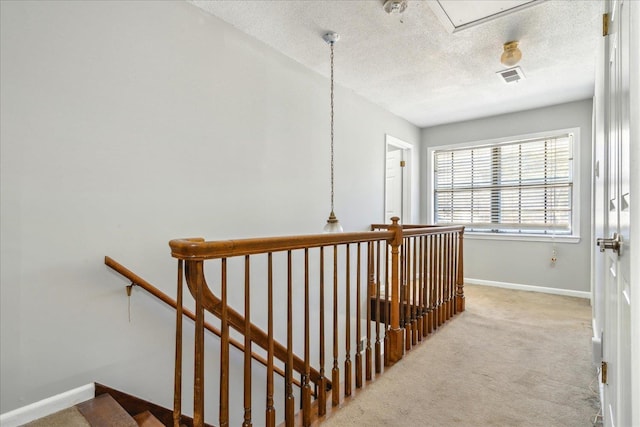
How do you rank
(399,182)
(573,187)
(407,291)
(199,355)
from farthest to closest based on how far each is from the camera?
(399,182) → (573,187) → (407,291) → (199,355)

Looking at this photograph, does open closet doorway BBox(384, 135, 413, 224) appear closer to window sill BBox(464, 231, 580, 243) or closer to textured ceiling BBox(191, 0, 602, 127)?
window sill BBox(464, 231, 580, 243)

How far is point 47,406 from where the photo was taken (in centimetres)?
167

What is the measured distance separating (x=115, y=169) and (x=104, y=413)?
1.29 m

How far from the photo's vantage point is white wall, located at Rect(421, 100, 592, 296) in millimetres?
4113

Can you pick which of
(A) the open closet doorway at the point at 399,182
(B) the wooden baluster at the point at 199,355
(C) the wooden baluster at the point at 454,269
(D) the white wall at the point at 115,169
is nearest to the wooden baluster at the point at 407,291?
(C) the wooden baluster at the point at 454,269

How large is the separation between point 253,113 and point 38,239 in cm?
169

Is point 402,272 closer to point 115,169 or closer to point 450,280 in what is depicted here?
point 450,280

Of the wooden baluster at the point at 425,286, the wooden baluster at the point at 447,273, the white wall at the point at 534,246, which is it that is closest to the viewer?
the wooden baluster at the point at 425,286

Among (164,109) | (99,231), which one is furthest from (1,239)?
(164,109)

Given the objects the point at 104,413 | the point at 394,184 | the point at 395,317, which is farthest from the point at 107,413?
the point at 394,184

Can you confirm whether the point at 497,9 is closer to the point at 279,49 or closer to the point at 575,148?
the point at 279,49

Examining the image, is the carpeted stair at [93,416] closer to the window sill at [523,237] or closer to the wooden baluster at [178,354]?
the wooden baluster at [178,354]

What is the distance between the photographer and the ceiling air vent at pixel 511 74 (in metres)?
3.21

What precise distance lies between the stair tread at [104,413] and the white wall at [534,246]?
4.59 meters
